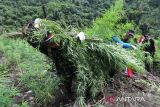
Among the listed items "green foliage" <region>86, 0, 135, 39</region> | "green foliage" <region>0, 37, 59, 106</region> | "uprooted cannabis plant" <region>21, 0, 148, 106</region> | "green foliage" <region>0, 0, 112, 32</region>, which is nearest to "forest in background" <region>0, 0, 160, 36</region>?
"green foliage" <region>0, 0, 112, 32</region>

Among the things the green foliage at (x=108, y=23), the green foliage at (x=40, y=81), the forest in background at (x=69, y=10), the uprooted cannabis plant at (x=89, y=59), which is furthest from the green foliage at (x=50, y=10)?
the uprooted cannabis plant at (x=89, y=59)

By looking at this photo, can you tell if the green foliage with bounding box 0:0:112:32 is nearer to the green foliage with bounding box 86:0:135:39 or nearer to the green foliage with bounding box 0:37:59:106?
the green foliage with bounding box 86:0:135:39

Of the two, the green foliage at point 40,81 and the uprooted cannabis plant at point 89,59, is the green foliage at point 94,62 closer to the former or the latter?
the uprooted cannabis plant at point 89,59

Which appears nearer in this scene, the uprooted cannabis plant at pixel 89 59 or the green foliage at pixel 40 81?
the uprooted cannabis plant at pixel 89 59

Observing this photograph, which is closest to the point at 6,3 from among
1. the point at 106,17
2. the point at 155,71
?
the point at 155,71

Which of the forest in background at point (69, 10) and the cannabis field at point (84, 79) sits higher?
the cannabis field at point (84, 79)

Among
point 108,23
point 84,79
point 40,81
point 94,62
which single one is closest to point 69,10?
point 108,23

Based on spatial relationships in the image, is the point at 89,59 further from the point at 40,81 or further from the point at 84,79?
the point at 40,81

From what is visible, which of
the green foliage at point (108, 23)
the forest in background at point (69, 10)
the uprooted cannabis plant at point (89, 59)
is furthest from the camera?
the forest in background at point (69, 10)

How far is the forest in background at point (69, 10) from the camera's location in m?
23.3

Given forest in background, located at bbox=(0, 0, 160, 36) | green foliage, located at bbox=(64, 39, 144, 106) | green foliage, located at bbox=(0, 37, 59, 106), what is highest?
green foliage, located at bbox=(64, 39, 144, 106)

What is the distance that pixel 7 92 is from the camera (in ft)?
14.4

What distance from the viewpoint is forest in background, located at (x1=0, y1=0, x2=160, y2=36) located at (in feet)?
76.4

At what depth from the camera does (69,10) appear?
81.8 feet
